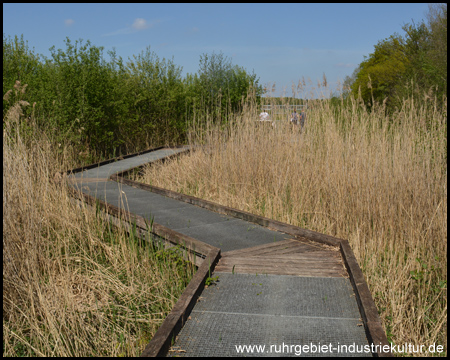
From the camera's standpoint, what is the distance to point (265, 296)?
9.54ft

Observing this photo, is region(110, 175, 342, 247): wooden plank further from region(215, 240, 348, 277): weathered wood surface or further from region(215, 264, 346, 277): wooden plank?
region(215, 264, 346, 277): wooden plank

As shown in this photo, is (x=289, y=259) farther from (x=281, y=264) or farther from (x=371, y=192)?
(x=371, y=192)

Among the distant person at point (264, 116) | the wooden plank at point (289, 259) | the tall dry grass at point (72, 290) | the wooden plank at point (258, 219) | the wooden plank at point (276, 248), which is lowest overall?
the tall dry grass at point (72, 290)

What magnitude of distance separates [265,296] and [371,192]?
6.25ft

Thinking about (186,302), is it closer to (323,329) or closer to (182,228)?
(323,329)

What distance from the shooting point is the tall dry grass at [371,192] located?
11.4 ft

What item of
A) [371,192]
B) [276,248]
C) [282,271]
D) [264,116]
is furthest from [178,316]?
[264,116]

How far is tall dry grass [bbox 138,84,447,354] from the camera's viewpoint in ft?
11.4

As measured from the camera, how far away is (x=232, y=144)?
21.3 feet

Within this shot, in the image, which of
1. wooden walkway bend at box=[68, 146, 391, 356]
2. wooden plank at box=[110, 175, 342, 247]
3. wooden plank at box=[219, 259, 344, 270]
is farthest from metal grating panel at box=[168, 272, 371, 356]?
wooden plank at box=[110, 175, 342, 247]

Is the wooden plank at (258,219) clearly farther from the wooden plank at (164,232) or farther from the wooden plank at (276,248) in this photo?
the wooden plank at (164,232)

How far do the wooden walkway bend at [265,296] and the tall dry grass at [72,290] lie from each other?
374mm

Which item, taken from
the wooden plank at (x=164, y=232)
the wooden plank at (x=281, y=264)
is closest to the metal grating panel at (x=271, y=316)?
the wooden plank at (x=281, y=264)

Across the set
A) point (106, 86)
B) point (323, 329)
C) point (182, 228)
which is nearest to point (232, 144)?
point (182, 228)
